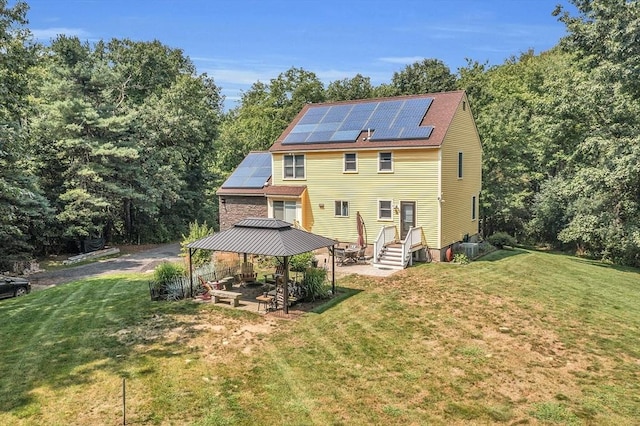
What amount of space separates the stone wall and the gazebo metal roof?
11366mm

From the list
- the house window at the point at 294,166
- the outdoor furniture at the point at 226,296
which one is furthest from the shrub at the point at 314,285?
the house window at the point at 294,166

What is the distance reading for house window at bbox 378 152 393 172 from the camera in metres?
22.0

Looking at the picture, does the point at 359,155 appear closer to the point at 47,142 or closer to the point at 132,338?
the point at 132,338

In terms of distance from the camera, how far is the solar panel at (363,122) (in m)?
22.3

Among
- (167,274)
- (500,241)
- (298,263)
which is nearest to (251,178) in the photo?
(298,263)

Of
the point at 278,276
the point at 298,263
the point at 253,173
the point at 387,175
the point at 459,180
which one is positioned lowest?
the point at 278,276

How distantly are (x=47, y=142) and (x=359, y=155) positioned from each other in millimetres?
19648

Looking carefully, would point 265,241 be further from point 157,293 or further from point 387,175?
point 387,175

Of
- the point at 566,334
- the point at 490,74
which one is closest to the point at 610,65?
the point at 566,334

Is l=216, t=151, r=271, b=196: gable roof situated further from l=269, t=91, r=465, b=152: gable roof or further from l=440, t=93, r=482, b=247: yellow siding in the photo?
l=440, t=93, r=482, b=247: yellow siding

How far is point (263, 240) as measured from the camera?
45.6 ft

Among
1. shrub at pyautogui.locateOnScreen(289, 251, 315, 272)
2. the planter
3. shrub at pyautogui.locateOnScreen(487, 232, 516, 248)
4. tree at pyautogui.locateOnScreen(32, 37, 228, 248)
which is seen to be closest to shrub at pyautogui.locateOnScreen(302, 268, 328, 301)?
shrub at pyautogui.locateOnScreen(289, 251, 315, 272)

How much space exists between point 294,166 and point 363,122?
15.3ft

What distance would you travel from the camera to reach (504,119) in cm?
3331
